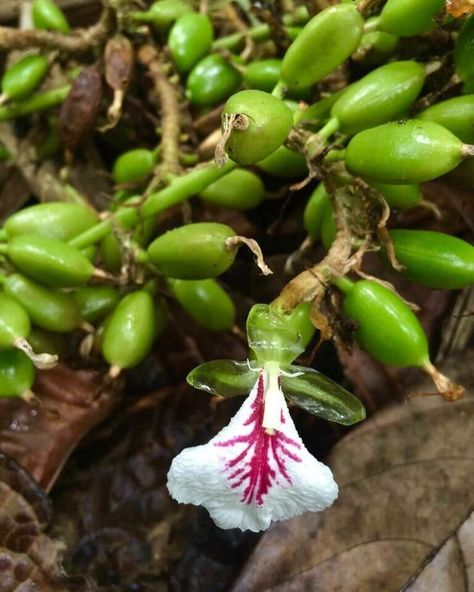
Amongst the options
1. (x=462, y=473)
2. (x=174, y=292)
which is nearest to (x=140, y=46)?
(x=174, y=292)

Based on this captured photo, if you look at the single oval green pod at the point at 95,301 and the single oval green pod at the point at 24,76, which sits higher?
the single oval green pod at the point at 24,76

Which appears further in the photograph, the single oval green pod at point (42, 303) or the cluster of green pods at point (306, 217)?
the single oval green pod at point (42, 303)

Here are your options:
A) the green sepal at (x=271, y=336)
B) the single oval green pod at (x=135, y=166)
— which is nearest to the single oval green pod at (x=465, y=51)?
the green sepal at (x=271, y=336)

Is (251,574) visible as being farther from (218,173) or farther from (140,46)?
(140,46)

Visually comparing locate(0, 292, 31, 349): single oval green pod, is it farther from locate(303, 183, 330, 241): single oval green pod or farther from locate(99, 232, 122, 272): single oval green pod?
locate(303, 183, 330, 241): single oval green pod

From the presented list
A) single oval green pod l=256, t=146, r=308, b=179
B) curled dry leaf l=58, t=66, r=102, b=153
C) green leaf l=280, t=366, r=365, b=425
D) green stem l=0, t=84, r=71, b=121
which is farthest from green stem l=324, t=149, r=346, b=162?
green stem l=0, t=84, r=71, b=121

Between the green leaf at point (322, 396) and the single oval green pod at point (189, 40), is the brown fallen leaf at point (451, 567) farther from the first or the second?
the single oval green pod at point (189, 40)
